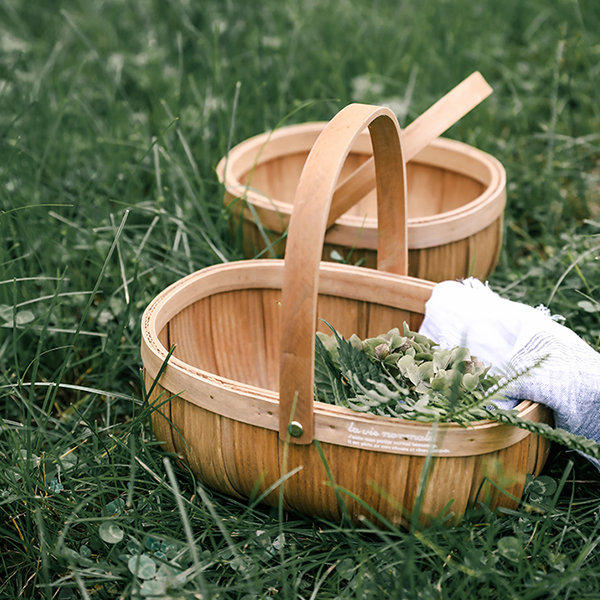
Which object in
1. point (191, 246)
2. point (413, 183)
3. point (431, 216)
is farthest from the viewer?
point (413, 183)

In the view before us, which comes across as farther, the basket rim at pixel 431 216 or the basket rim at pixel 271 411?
the basket rim at pixel 431 216

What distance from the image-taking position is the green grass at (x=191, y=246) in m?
0.97

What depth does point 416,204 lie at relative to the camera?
1.87 m

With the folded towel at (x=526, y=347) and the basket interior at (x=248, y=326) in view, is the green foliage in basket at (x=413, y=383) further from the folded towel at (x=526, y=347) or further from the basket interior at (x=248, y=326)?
the basket interior at (x=248, y=326)

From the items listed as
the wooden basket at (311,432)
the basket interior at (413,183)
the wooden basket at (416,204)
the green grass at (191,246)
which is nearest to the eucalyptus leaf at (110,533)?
the green grass at (191,246)

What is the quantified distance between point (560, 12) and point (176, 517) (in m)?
2.31

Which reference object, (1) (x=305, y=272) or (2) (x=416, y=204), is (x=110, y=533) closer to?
(1) (x=305, y=272)

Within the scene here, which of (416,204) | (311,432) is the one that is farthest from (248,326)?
(416,204)

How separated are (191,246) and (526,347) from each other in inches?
31.8

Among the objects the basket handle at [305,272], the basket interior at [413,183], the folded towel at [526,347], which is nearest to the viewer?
the basket handle at [305,272]

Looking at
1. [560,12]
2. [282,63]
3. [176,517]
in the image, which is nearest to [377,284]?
[176,517]

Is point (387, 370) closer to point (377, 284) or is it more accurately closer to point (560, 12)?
point (377, 284)

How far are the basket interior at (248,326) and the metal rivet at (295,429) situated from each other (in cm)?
34

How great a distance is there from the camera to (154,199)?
71.0 inches
